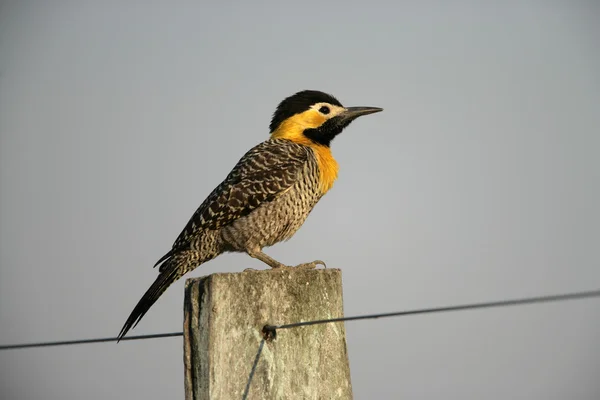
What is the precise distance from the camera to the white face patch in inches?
331

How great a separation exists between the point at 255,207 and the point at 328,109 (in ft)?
6.53

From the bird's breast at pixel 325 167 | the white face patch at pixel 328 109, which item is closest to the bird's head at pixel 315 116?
the white face patch at pixel 328 109

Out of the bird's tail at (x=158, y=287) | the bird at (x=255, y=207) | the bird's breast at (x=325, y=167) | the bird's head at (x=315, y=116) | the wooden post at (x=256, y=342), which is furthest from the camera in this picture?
the bird's head at (x=315, y=116)

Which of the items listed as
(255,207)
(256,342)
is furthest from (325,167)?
(256,342)

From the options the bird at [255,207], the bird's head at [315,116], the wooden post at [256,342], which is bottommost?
the wooden post at [256,342]

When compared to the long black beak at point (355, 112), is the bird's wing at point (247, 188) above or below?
below

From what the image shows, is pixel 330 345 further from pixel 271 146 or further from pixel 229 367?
pixel 271 146

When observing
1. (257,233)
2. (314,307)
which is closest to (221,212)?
(257,233)

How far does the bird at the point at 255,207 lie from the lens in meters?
6.86

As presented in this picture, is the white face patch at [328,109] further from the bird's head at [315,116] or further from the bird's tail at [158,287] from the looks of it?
the bird's tail at [158,287]

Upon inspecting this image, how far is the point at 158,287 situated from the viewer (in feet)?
21.1

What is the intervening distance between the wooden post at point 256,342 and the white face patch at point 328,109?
4500 mm

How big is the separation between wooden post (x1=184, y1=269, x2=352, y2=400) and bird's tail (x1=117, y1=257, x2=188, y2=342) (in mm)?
1840

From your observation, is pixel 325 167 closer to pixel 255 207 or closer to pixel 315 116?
pixel 315 116
